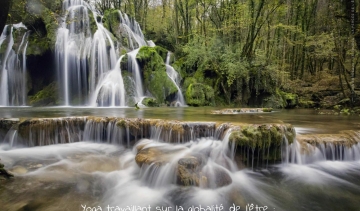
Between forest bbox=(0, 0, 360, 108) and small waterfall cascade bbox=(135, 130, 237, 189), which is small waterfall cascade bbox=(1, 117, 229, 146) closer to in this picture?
small waterfall cascade bbox=(135, 130, 237, 189)

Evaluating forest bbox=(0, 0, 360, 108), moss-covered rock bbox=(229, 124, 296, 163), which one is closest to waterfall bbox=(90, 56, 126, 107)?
forest bbox=(0, 0, 360, 108)

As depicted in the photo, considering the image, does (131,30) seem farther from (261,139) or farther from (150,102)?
(261,139)

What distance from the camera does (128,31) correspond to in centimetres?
2006

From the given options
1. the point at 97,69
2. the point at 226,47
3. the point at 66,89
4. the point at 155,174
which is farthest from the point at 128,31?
the point at 155,174

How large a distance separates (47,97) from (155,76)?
8400 millimetres

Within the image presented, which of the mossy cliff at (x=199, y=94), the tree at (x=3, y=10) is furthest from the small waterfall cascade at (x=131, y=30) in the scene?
the tree at (x=3, y=10)

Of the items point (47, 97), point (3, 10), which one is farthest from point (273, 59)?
point (3, 10)

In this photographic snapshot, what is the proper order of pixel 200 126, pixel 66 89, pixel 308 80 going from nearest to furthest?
1. pixel 200 126
2. pixel 66 89
3. pixel 308 80

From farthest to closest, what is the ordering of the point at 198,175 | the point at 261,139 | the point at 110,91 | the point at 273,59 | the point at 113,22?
the point at 273,59 < the point at 113,22 < the point at 110,91 < the point at 261,139 < the point at 198,175

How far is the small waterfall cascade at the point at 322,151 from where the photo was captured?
4820mm

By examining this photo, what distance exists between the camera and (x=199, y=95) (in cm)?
1465

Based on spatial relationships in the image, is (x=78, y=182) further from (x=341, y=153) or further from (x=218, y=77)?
(x=218, y=77)

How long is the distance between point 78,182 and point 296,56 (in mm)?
21077

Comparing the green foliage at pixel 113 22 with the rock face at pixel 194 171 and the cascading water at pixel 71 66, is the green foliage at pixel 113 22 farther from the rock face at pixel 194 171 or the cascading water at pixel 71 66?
the rock face at pixel 194 171
